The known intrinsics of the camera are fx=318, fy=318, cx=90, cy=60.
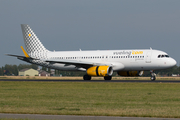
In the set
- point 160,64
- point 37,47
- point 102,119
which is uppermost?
point 37,47

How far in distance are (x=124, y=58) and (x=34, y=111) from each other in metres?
Answer: 32.5

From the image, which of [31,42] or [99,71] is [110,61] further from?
[31,42]

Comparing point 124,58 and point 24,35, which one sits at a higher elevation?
point 24,35

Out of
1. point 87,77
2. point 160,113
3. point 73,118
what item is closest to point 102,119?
point 73,118

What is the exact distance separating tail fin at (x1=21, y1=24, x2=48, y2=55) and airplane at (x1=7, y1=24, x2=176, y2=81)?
43.4 inches

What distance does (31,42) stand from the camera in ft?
188

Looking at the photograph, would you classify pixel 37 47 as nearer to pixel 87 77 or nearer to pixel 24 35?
pixel 24 35

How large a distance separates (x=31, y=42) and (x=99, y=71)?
1798 centimetres

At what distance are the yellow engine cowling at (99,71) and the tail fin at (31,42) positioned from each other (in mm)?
13802

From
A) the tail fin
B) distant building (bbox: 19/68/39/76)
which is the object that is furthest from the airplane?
distant building (bbox: 19/68/39/76)

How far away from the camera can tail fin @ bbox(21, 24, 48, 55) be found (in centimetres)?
5712

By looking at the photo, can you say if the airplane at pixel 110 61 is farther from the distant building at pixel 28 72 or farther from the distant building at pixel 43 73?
the distant building at pixel 28 72

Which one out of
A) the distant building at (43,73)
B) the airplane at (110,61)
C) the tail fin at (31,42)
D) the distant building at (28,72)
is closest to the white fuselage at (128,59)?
the airplane at (110,61)

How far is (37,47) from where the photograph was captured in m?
57.2
